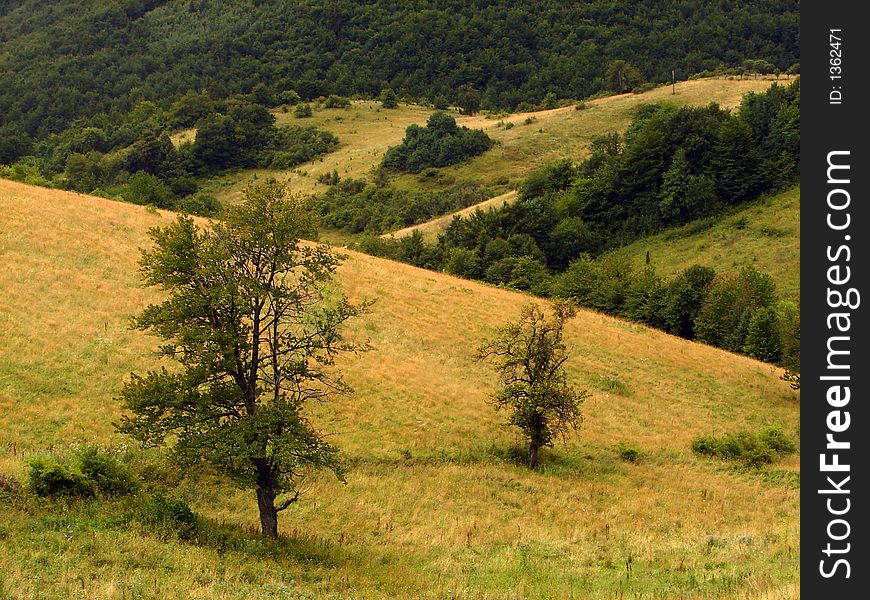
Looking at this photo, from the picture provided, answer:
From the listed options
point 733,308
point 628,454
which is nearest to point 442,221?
point 733,308

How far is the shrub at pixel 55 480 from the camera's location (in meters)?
17.2

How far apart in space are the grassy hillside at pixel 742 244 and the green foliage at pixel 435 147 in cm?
5064

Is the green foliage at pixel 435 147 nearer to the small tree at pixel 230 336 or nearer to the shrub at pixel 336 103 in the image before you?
the shrub at pixel 336 103

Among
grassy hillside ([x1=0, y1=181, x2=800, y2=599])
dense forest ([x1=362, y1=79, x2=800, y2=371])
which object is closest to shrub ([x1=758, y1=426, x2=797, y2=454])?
grassy hillside ([x1=0, y1=181, x2=800, y2=599])

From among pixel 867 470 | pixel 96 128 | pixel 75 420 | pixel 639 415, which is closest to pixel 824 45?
pixel 867 470

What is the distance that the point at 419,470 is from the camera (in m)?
26.1

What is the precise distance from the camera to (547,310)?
48031 millimetres

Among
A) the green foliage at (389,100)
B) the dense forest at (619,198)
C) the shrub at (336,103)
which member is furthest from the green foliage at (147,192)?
the green foliage at (389,100)

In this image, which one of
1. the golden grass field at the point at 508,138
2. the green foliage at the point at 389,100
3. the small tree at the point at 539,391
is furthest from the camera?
the green foliage at the point at 389,100

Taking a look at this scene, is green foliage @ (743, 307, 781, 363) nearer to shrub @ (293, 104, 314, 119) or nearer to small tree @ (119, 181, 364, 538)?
small tree @ (119, 181, 364, 538)

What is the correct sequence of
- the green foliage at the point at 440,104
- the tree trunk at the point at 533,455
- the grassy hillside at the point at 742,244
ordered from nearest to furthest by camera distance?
the tree trunk at the point at 533,455
the grassy hillside at the point at 742,244
the green foliage at the point at 440,104

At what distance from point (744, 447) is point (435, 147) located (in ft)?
344

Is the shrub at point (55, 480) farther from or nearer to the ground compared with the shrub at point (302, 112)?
nearer to the ground

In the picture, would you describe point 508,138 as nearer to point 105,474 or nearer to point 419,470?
point 419,470
